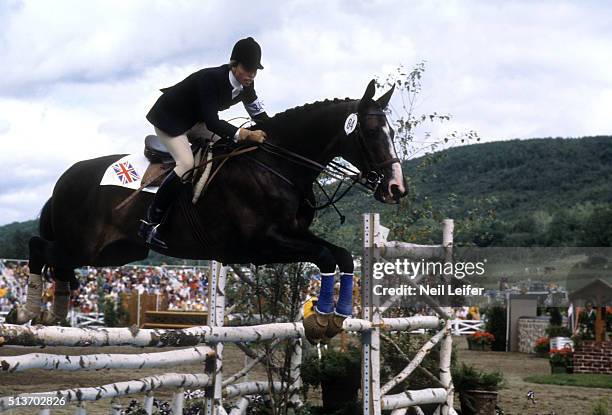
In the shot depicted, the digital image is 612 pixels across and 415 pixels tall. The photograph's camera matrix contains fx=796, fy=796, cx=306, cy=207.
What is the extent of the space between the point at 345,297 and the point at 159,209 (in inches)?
54.2

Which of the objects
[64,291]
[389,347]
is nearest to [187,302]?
[389,347]

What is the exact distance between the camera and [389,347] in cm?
797

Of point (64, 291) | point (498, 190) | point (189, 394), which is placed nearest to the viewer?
point (64, 291)

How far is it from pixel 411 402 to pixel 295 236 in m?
2.75

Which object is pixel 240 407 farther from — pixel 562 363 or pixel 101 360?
pixel 562 363

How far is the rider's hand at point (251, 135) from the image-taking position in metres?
5.11

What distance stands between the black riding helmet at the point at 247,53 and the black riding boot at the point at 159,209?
2.85ft

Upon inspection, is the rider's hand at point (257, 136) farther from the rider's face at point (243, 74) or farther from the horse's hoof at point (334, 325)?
the horse's hoof at point (334, 325)

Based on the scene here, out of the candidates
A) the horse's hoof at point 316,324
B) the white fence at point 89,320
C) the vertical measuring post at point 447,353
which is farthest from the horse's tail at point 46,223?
the white fence at point 89,320

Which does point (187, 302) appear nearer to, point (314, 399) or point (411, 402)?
point (314, 399)

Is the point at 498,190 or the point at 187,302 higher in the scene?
the point at 498,190

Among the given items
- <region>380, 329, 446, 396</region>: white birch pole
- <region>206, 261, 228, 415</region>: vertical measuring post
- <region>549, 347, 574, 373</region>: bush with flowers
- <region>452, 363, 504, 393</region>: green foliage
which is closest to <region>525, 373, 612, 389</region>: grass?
<region>549, 347, 574, 373</region>: bush with flowers

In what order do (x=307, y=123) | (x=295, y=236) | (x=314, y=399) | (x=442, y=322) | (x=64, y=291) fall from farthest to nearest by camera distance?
(x=314, y=399) → (x=442, y=322) → (x=64, y=291) → (x=307, y=123) → (x=295, y=236)

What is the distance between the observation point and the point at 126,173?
226 inches
